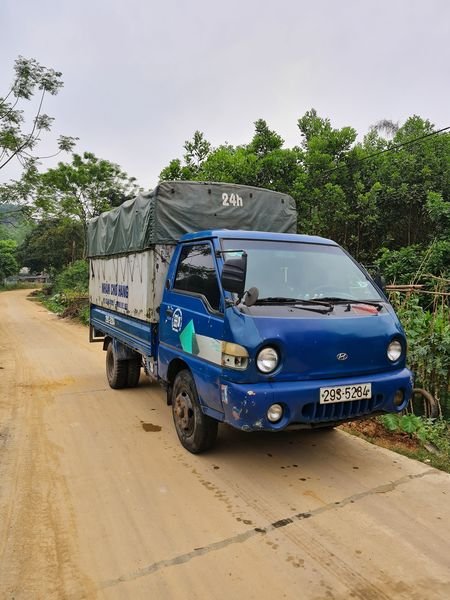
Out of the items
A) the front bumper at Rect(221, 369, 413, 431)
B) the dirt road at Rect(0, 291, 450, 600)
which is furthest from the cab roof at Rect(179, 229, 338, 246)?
the dirt road at Rect(0, 291, 450, 600)

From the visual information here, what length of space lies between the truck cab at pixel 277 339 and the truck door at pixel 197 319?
0.01 m

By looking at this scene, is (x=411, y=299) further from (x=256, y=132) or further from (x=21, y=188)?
(x=21, y=188)

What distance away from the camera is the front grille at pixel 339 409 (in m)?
3.35

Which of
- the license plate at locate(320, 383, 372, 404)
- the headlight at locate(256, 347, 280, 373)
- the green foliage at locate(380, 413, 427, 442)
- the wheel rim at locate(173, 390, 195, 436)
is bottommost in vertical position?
the green foliage at locate(380, 413, 427, 442)

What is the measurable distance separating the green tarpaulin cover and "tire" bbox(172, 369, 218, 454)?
5.37 ft

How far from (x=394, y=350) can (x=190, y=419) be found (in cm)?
195

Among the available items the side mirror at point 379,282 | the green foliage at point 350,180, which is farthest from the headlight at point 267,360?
the green foliage at point 350,180

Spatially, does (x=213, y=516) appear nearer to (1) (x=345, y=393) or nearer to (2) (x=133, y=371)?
(1) (x=345, y=393)

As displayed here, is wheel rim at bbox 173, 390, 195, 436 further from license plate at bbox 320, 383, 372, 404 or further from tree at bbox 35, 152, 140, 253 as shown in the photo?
tree at bbox 35, 152, 140, 253

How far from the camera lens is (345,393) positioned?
11.2 ft

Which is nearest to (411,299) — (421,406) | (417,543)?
(421,406)

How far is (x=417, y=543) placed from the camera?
282cm

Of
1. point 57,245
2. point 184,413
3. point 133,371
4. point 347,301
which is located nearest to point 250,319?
point 347,301

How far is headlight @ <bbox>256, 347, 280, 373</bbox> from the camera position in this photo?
3.25m
